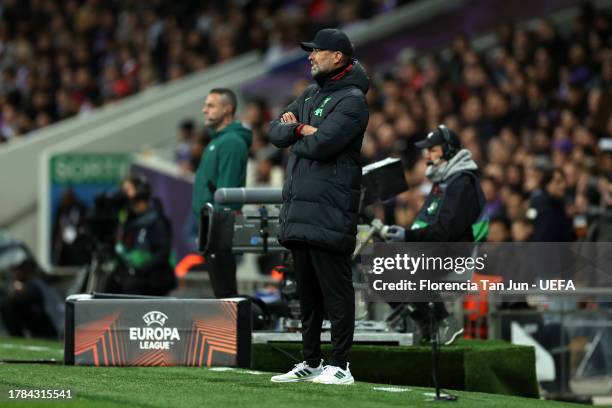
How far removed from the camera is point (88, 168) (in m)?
19.9

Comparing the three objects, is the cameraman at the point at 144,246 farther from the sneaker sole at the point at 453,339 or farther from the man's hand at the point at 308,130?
the man's hand at the point at 308,130

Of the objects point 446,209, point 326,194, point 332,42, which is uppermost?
point 332,42

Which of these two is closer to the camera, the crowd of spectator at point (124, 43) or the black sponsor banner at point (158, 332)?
the black sponsor banner at point (158, 332)

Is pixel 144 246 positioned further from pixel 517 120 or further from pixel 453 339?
pixel 517 120

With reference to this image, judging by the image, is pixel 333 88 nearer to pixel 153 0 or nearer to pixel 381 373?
pixel 381 373

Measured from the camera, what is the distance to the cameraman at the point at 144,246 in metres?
13.6

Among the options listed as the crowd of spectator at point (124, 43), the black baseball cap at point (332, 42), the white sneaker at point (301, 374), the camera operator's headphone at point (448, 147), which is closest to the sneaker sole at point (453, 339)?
the camera operator's headphone at point (448, 147)

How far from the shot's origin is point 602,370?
12.2 metres

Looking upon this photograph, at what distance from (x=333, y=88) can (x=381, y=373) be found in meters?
2.38

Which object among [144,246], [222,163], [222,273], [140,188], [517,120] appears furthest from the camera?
[517,120]

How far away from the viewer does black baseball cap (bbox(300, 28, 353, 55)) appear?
884 cm

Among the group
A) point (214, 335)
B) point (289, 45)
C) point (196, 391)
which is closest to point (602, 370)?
point (214, 335)

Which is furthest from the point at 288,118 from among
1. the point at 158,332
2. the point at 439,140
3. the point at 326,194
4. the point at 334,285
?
the point at 439,140

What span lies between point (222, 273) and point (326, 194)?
7.92ft
